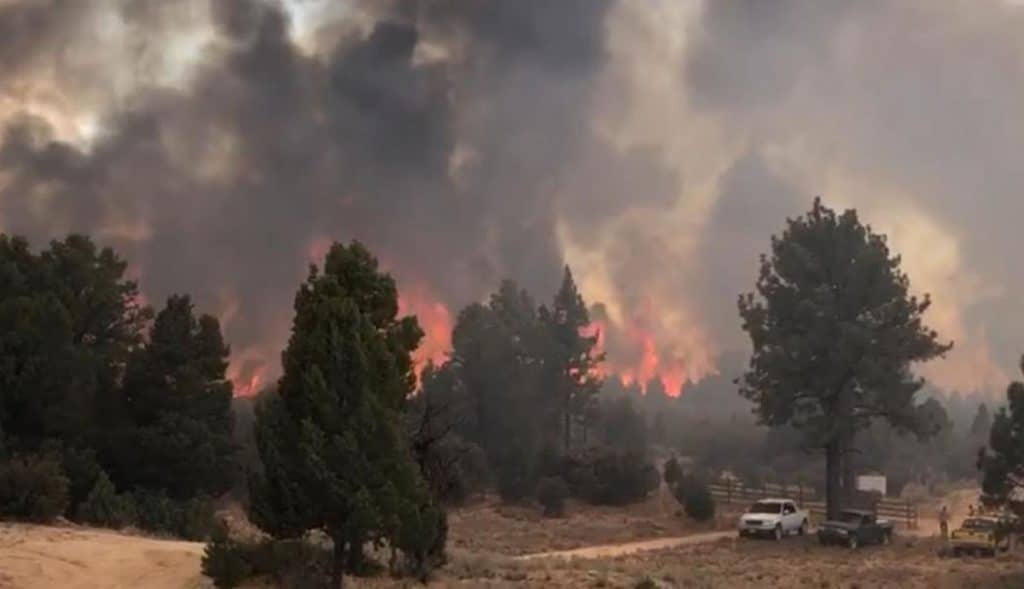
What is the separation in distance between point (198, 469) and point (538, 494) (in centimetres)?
2702

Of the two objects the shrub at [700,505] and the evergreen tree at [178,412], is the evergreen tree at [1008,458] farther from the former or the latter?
the evergreen tree at [178,412]

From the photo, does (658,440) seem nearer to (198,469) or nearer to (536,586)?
(198,469)

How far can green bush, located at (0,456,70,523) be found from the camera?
28.8 m

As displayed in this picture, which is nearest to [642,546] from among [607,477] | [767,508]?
[767,508]

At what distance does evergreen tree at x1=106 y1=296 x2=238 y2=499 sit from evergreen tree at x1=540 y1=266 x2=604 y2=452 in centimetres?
4037

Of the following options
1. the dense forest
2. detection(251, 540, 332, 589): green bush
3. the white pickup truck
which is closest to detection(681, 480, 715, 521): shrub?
the dense forest

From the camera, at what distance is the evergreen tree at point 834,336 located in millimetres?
47312

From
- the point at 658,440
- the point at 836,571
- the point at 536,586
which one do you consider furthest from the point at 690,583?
the point at 658,440

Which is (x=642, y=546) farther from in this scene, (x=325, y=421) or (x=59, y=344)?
(x=325, y=421)

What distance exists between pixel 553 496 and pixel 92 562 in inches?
1513

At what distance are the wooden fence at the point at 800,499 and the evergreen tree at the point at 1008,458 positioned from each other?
18.4 meters

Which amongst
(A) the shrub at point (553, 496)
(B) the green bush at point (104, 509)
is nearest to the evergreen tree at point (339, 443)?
(B) the green bush at point (104, 509)

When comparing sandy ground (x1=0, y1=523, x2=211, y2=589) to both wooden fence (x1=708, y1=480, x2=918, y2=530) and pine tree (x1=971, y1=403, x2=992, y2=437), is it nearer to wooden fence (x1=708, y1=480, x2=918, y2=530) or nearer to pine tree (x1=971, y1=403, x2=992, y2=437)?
wooden fence (x1=708, y1=480, x2=918, y2=530)

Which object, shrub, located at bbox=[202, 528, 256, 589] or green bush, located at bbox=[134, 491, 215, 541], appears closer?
shrub, located at bbox=[202, 528, 256, 589]
